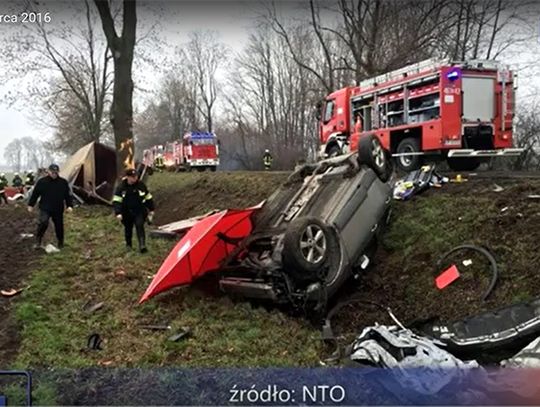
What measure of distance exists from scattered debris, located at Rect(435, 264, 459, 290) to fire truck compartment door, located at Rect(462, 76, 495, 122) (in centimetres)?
622

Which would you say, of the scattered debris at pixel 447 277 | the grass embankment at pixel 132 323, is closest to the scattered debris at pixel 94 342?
the grass embankment at pixel 132 323

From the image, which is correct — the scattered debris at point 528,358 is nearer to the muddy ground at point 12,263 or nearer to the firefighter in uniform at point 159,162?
the muddy ground at point 12,263

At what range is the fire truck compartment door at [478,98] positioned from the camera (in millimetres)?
11320

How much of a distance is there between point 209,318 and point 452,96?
7.82m

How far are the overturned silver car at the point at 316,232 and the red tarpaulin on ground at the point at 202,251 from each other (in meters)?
0.20

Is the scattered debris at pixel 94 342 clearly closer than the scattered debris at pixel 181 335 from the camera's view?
Yes

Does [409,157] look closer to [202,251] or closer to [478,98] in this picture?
[478,98]

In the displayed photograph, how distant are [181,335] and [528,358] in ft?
9.42

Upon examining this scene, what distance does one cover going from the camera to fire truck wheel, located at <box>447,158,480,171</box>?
12.7m

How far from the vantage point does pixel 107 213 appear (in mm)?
13508

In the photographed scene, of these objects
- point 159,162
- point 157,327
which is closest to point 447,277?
point 157,327

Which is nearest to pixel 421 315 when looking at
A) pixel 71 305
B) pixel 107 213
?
pixel 71 305

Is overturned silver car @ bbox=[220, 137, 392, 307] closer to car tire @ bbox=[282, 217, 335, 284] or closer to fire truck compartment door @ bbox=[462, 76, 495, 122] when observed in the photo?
car tire @ bbox=[282, 217, 335, 284]

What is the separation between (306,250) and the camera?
18.0 ft
